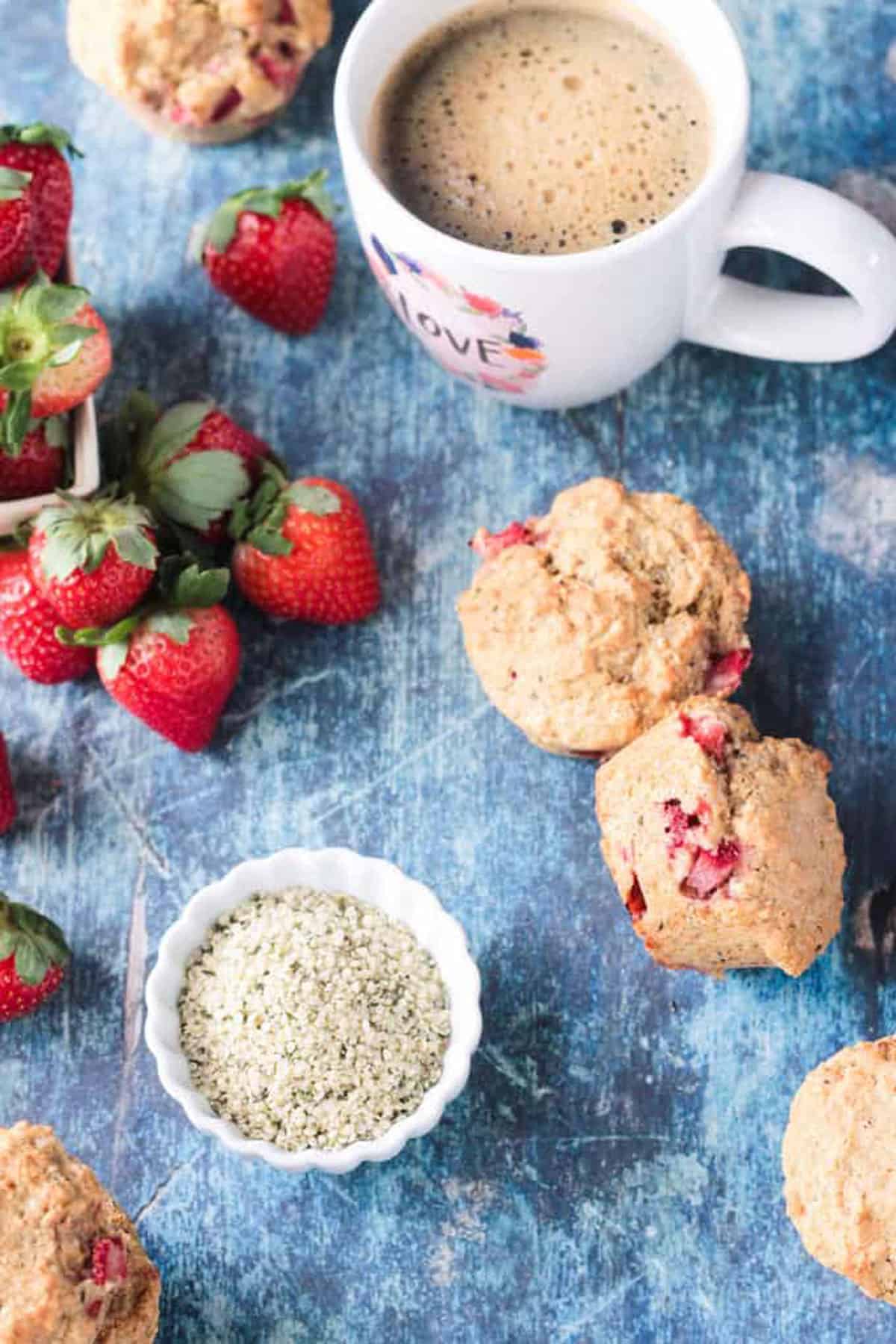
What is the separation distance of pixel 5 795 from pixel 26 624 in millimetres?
187

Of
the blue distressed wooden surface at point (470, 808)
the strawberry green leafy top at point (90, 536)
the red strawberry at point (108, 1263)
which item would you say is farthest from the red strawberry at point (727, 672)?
the red strawberry at point (108, 1263)

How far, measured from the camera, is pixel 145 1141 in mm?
1983

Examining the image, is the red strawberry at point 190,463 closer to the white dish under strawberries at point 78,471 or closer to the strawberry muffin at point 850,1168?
the white dish under strawberries at point 78,471

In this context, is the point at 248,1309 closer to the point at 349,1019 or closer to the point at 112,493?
the point at 349,1019

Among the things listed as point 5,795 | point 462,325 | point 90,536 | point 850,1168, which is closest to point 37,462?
point 90,536

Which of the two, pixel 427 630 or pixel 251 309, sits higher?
pixel 251 309

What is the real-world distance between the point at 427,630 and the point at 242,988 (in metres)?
0.47

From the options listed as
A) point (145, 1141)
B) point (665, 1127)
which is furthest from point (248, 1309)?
point (665, 1127)

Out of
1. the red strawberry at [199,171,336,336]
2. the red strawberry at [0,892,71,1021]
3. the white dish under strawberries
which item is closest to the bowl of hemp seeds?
the red strawberry at [0,892,71,1021]

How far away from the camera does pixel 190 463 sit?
207 cm

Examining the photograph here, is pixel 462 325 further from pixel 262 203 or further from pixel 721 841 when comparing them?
pixel 721 841

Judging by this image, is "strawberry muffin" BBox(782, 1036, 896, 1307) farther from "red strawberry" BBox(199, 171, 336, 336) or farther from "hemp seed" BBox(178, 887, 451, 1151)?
"red strawberry" BBox(199, 171, 336, 336)

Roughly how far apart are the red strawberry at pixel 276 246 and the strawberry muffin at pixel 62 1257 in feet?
3.14

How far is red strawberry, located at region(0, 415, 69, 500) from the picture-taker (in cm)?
203
